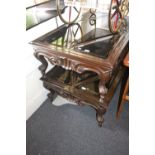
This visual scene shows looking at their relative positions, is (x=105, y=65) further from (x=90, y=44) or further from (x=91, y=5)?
(x=91, y=5)

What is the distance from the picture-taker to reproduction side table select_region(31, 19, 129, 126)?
100 cm

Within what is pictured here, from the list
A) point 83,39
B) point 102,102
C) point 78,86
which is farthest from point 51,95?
point 83,39

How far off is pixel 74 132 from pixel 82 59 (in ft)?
2.41

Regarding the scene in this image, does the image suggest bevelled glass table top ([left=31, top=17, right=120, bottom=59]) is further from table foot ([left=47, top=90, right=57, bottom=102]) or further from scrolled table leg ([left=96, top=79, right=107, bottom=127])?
table foot ([left=47, top=90, right=57, bottom=102])

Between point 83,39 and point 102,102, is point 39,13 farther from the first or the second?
point 102,102

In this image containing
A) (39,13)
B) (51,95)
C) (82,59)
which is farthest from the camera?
(51,95)

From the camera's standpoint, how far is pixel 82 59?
0.99m

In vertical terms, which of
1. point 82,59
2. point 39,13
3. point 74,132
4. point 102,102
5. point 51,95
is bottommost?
point 74,132

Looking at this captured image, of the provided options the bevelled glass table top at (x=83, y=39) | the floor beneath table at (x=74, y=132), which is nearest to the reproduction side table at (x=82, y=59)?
the bevelled glass table top at (x=83, y=39)

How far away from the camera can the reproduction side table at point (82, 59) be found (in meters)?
1.00
